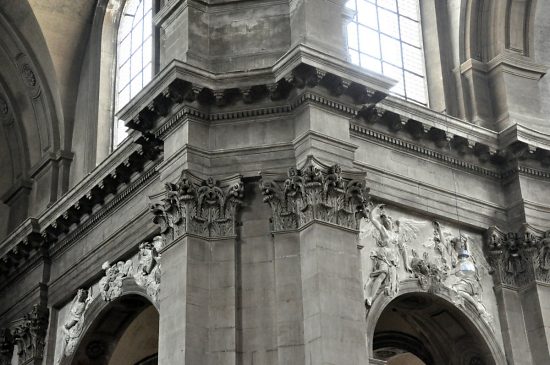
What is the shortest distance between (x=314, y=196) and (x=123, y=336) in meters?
6.02

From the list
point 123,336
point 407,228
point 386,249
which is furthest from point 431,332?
point 123,336

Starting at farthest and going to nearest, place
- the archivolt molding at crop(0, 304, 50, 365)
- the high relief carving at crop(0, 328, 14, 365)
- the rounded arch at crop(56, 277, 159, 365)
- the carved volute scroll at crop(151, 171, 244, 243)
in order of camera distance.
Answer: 1. the high relief carving at crop(0, 328, 14, 365)
2. the archivolt molding at crop(0, 304, 50, 365)
3. the rounded arch at crop(56, 277, 159, 365)
4. the carved volute scroll at crop(151, 171, 244, 243)

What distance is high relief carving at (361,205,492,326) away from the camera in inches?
695

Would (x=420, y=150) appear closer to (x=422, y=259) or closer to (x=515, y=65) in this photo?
(x=422, y=259)

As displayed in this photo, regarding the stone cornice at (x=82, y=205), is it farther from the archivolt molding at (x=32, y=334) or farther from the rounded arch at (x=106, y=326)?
the rounded arch at (x=106, y=326)

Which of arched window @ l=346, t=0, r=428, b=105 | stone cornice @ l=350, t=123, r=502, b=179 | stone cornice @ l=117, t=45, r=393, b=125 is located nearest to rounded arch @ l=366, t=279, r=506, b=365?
stone cornice @ l=350, t=123, r=502, b=179

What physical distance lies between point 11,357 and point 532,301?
9.88 meters

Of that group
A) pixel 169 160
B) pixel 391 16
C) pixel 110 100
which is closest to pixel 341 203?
pixel 169 160

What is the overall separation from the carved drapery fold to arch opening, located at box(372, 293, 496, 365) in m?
1.01

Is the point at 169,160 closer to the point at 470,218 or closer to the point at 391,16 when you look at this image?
the point at 470,218

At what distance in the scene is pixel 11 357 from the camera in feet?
73.0

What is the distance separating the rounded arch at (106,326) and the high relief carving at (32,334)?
2.15 feet

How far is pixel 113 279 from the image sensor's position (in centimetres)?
1969

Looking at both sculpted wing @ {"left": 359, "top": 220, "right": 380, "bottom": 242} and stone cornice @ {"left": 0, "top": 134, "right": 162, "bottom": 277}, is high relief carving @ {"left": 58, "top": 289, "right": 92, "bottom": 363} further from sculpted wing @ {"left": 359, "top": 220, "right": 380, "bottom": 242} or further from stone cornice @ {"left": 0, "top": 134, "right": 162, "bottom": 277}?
sculpted wing @ {"left": 359, "top": 220, "right": 380, "bottom": 242}
